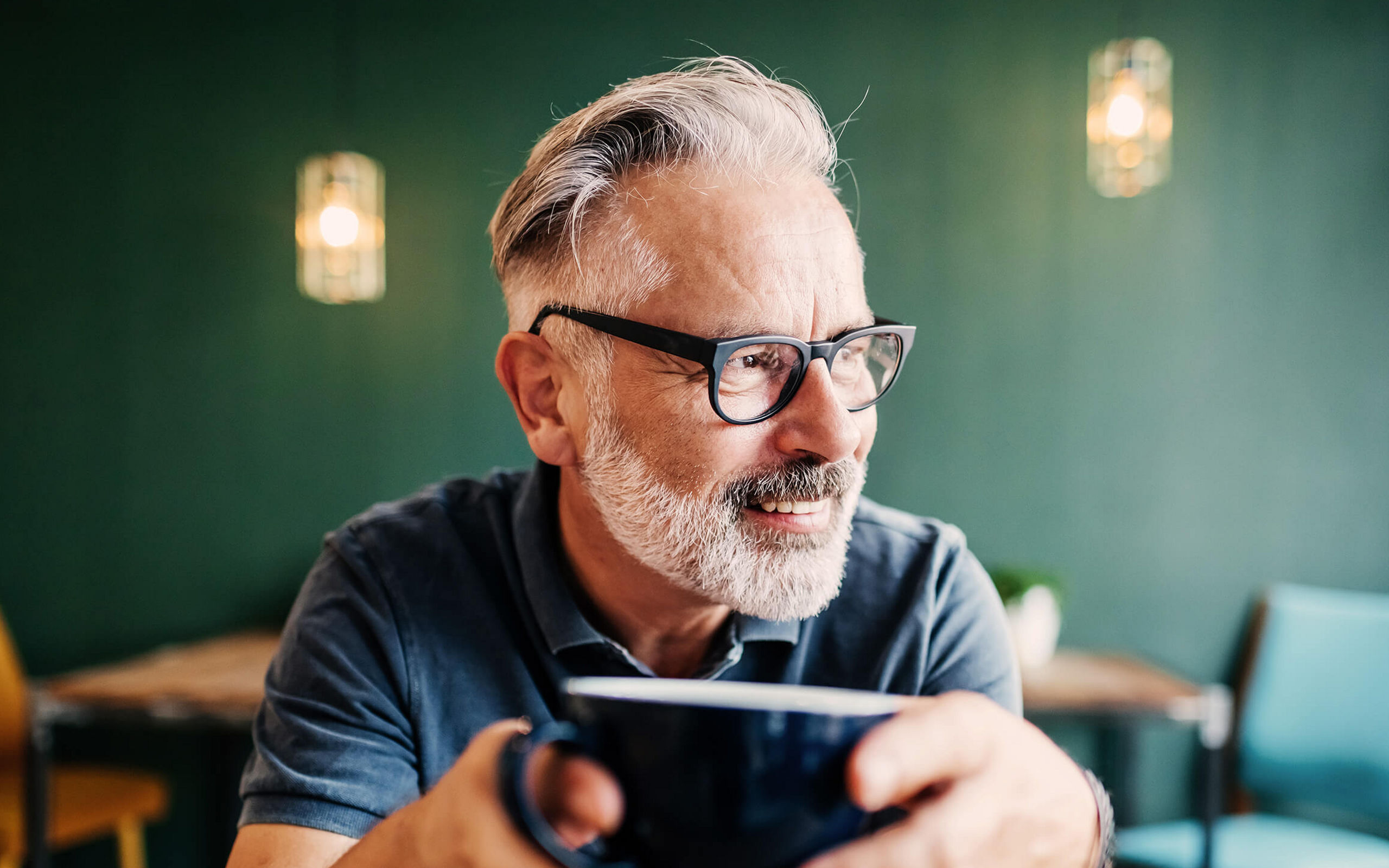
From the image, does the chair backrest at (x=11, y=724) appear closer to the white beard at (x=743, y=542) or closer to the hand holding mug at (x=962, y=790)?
the white beard at (x=743, y=542)

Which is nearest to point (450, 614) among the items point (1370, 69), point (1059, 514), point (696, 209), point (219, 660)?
point (696, 209)

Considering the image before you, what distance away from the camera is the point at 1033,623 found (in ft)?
8.84

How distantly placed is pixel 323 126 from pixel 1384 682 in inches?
141

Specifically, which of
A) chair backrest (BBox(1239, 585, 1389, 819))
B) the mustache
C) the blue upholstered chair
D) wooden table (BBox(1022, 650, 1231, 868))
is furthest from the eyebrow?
chair backrest (BBox(1239, 585, 1389, 819))

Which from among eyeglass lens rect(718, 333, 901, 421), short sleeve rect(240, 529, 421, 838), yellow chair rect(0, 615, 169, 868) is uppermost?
eyeglass lens rect(718, 333, 901, 421)

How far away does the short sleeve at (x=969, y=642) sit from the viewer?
1.01 metres

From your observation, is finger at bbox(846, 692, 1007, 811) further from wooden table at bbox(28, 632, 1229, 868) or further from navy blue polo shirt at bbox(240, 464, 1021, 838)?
wooden table at bbox(28, 632, 1229, 868)

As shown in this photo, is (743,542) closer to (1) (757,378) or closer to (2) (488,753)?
(1) (757,378)

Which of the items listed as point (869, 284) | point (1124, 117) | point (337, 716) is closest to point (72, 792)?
point (337, 716)

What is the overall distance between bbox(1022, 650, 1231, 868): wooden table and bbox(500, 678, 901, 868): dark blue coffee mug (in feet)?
6.63

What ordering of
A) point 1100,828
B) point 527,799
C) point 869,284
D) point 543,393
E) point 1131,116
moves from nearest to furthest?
1. point 527,799
2. point 1100,828
3. point 543,393
4. point 1131,116
5. point 869,284

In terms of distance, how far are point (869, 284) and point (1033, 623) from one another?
3.99 feet

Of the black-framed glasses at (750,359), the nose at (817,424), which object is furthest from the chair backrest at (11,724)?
the nose at (817,424)

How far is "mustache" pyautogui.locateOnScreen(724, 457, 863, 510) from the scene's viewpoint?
2.96ft
